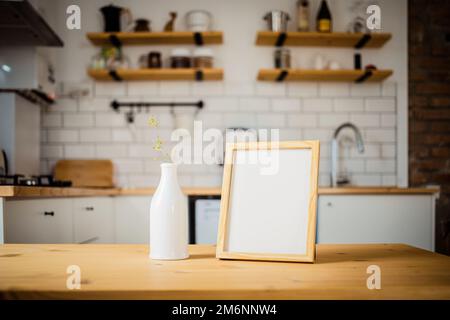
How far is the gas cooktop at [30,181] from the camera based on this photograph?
2360 millimetres

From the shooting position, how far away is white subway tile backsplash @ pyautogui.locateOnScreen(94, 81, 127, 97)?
4.04m

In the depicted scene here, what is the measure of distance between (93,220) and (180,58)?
1464mm

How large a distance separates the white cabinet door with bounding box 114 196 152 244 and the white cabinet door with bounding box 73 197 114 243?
0.16ft

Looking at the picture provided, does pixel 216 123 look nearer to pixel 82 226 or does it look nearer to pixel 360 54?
pixel 360 54

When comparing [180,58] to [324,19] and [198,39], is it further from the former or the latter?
[324,19]

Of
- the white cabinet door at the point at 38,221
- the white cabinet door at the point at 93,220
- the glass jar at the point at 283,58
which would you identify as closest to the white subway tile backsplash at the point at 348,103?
the glass jar at the point at 283,58

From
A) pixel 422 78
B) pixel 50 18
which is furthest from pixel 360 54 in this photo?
pixel 50 18

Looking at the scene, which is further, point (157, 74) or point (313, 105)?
point (313, 105)

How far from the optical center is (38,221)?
6.80 ft

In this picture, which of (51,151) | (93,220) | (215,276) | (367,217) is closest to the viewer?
(215,276)

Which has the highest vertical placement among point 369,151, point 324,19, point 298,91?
point 324,19

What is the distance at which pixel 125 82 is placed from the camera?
4055mm

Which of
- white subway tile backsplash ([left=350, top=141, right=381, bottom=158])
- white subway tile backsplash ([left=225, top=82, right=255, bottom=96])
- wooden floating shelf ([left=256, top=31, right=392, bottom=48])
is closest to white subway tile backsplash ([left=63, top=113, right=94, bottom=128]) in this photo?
white subway tile backsplash ([left=225, top=82, right=255, bottom=96])

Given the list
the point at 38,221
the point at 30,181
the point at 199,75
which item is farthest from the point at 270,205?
the point at 199,75
